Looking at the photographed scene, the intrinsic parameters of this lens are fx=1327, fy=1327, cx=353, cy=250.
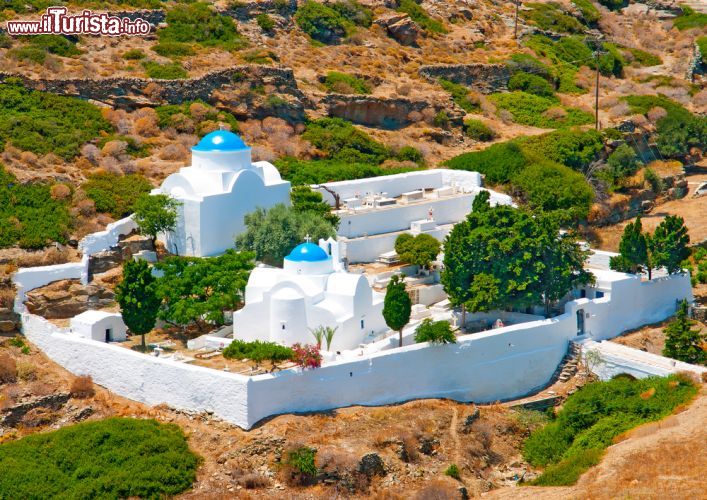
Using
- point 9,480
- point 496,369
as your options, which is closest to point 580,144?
point 496,369

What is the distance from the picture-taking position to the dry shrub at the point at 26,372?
38000 mm

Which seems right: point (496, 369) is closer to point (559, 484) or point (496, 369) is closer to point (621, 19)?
point (559, 484)

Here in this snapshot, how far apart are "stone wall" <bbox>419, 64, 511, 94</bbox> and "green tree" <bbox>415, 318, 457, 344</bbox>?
33.6m

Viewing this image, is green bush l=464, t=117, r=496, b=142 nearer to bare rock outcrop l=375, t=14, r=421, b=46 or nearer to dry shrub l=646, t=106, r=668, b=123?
dry shrub l=646, t=106, r=668, b=123

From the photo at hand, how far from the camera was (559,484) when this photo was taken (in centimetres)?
3409

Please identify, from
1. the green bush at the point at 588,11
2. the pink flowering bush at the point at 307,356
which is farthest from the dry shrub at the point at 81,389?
the green bush at the point at 588,11

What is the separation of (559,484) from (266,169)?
1735cm

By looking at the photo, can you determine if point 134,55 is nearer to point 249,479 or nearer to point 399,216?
point 399,216

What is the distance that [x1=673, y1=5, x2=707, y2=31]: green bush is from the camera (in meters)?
91.9

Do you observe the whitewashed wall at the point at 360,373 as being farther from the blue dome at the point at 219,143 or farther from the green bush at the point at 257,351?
the blue dome at the point at 219,143

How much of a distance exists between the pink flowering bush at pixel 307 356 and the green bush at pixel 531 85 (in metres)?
39.1

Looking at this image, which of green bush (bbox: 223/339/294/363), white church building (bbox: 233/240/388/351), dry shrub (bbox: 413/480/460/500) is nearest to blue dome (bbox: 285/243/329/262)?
white church building (bbox: 233/240/388/351)

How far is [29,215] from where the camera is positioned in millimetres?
44062

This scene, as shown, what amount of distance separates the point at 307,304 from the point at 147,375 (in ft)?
16.8
